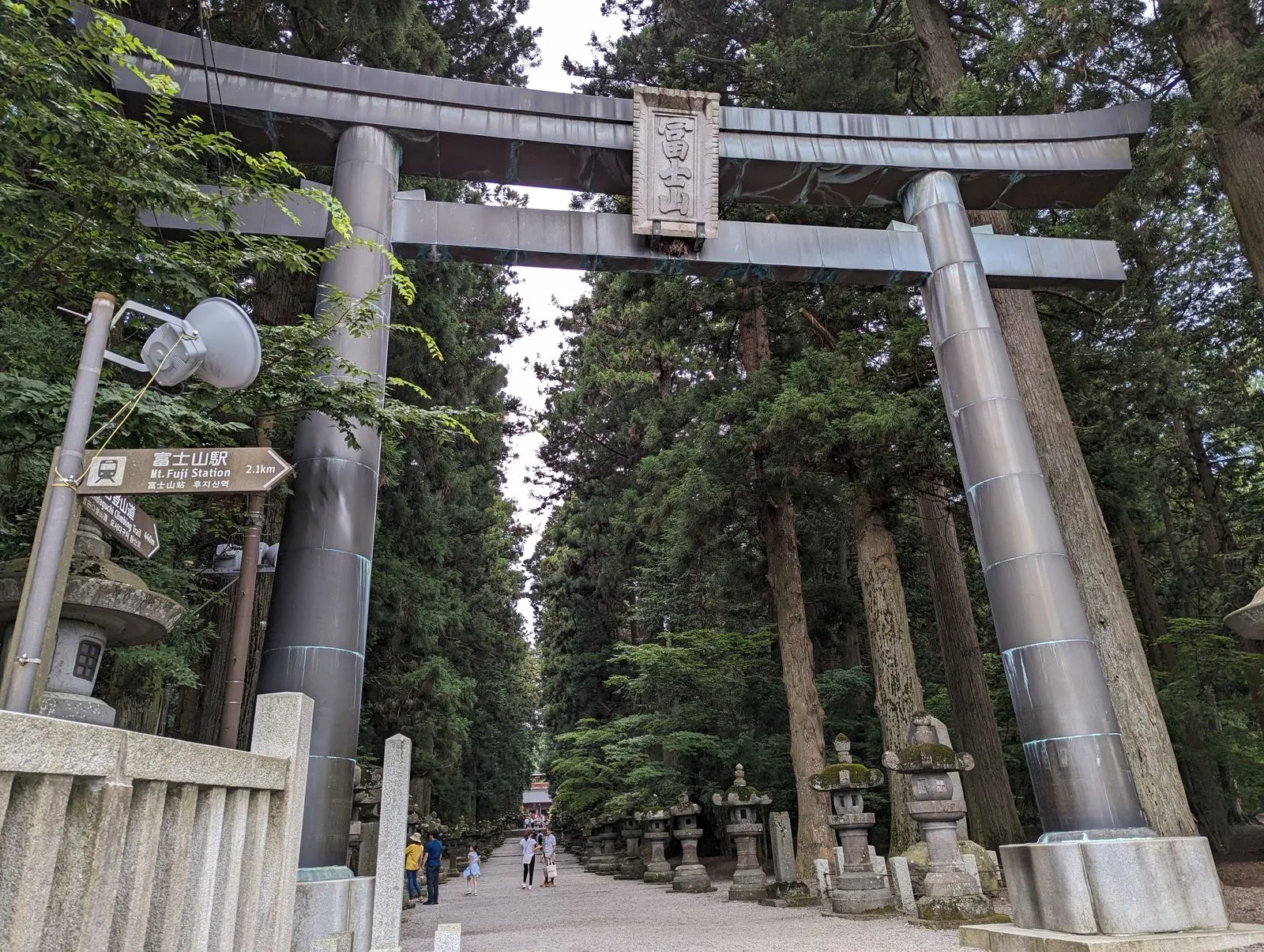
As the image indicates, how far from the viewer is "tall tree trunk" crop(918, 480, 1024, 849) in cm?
1184

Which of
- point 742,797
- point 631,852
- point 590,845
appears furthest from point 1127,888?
point 590,845

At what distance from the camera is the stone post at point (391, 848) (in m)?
4.93

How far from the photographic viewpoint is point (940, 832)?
8.12 meters

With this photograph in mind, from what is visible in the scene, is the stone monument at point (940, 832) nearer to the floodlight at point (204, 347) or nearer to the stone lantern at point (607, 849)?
the floodlight at point (204, 347)

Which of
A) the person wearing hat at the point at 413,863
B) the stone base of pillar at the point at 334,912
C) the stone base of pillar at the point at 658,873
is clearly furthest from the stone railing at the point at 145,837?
the stone base of pillar at the point at 658,873

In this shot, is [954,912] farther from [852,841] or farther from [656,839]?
[656,839]

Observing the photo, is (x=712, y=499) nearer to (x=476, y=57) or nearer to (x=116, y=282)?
(x=476, y=57)

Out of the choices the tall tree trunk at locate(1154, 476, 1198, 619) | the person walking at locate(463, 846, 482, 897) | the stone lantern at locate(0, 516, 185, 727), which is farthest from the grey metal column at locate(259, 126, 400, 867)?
the tall tree trunk at locate(1154, 476, 1198, 619)

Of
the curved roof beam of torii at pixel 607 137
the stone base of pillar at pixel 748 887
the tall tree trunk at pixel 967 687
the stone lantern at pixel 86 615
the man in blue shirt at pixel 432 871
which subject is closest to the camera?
the stone lantern at pixel 86 615

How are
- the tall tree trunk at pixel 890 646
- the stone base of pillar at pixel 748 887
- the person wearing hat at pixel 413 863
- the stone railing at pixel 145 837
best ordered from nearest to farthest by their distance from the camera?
the stone railing at pixel 145 837 < the tall tree trunk at pixel 890 646 < the stone base of pillar at pixel 748 887 < the person wearing hat at pixel 413 863

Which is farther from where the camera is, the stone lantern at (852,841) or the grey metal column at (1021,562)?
the stone lantern at (852,841)

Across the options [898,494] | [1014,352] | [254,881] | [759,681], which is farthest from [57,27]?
[759,681]

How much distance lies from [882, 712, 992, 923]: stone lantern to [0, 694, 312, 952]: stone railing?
644cm

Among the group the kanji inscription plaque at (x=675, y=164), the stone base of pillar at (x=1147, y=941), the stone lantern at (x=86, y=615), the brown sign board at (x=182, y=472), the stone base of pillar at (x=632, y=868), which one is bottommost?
the stone base of pillar at (x=632, y=868)
